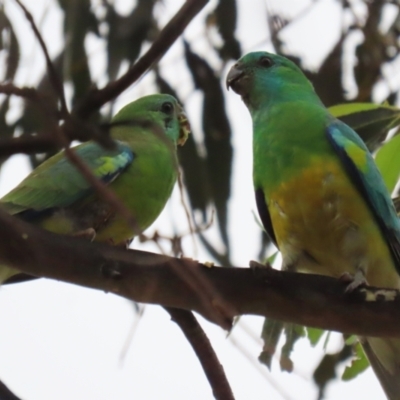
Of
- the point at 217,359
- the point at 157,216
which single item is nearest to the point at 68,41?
the point at 157,216

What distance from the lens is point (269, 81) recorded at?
2.72 metres

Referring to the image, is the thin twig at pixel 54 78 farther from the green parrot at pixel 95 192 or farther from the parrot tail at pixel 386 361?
the parrot tail at pixel 386 361

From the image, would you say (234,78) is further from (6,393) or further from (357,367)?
(6,393)

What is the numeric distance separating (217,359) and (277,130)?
94 cm

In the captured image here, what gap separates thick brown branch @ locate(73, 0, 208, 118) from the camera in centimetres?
82

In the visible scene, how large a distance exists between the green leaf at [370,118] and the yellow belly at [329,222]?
1.51 ft

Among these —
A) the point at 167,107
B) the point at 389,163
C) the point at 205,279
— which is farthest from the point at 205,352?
the point at 167,107

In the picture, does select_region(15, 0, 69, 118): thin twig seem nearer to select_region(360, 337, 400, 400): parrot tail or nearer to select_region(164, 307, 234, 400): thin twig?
select_region(164, 307, 234, 400): thin twig

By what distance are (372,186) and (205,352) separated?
2.77 feet

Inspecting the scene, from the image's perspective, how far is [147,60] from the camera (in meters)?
0.91

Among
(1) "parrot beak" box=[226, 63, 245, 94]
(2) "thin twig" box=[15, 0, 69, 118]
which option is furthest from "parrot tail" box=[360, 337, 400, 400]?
(2) "thin twig" box=[15, 0, 69, 118]

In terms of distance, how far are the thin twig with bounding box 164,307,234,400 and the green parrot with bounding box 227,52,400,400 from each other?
1.92 feet

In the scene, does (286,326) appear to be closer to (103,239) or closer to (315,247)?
(315,247)

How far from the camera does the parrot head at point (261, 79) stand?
2689 millimetres
